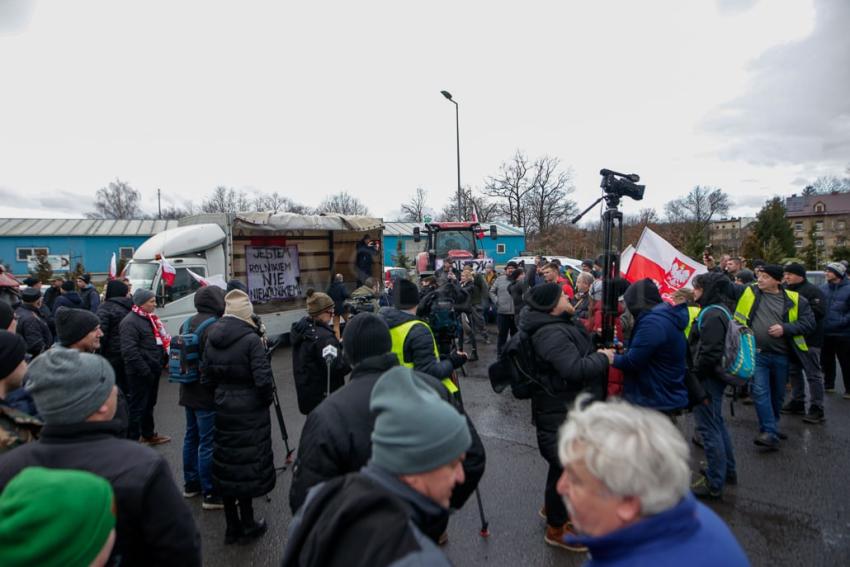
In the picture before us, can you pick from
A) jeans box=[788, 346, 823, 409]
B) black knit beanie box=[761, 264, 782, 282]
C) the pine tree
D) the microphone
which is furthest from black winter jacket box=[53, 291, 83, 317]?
the pine tree

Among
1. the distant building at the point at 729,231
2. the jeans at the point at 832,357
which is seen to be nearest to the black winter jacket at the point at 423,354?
the jeans at the point at 832,357

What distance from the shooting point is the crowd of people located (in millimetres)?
1334

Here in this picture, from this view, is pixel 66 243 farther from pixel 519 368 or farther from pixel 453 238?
pixel 519 368

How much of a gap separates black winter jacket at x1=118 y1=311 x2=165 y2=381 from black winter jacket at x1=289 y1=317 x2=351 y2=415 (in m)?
1.85

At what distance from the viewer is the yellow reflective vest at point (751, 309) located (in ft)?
18.1

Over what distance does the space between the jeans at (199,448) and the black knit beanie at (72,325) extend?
1.05 m

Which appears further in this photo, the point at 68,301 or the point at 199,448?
A: the point at 68,301

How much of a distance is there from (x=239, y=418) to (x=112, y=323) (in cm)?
303

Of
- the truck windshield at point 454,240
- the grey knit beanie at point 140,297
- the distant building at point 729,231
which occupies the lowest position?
the grey knit beanie at point 140,297

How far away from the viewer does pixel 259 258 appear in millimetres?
12586

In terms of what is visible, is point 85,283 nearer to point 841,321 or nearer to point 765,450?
point 765,450

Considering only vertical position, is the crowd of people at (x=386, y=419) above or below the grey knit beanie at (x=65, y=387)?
below

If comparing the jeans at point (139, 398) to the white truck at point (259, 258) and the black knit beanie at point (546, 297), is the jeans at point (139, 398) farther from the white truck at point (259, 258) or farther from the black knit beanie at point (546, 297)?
the white truck at point (259, 258)

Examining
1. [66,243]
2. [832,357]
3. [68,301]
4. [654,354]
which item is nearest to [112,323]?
[68,301]
